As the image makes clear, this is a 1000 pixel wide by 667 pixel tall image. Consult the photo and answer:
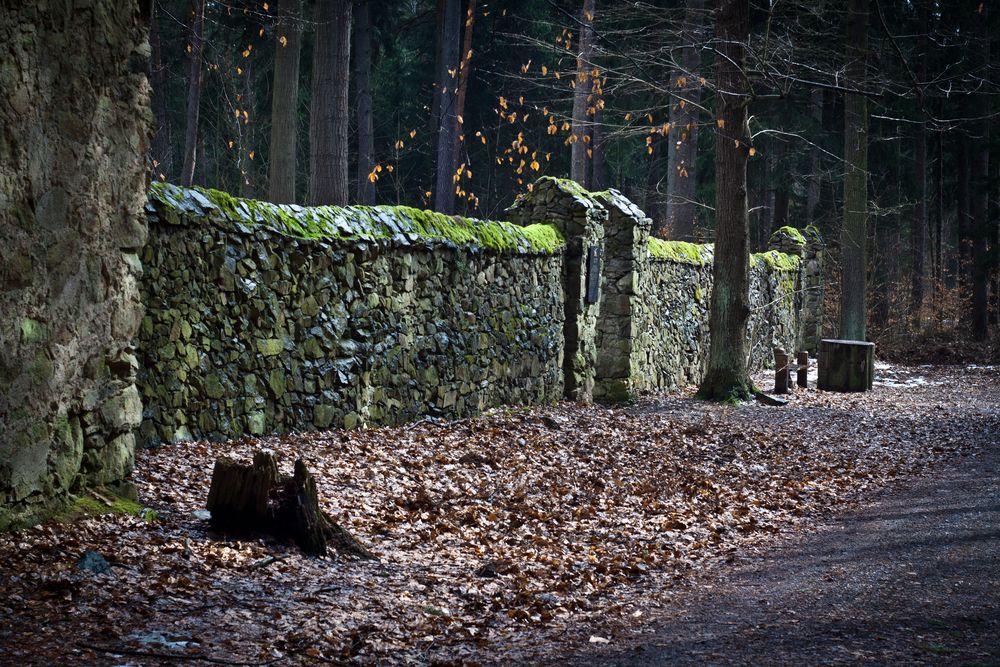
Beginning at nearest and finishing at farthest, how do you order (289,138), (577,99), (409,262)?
(409,262) < (289,138) < (577,99)

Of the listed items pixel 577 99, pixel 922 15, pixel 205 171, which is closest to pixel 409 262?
pixel 577 99

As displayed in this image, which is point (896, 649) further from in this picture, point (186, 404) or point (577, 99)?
point (577, 99)

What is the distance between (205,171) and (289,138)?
1659 cm

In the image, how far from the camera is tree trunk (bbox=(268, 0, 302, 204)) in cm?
1611

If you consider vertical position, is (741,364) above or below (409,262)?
below

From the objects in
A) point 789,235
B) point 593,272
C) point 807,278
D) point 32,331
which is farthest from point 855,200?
point 32,331

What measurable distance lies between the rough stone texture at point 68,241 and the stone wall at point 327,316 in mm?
1726

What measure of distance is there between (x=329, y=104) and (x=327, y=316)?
7390mm

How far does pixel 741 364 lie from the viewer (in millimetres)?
14125

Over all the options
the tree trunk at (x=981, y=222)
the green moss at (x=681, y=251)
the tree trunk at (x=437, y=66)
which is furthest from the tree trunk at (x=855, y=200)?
the tree trunk at (x=437, y=66)

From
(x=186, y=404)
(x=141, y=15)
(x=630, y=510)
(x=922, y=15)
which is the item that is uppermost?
(x=922, y=15)

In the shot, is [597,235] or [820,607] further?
[597,235]

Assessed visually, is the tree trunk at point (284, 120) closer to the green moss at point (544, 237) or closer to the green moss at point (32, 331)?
the green moss at point (544, 237)

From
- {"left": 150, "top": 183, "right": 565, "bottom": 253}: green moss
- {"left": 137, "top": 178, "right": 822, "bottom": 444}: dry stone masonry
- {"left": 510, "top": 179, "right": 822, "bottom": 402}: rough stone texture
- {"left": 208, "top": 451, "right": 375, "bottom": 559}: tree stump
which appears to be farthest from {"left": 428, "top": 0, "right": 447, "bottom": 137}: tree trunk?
{"left": 208, "top": 451, "right": 375, "bottom": 559}: tree stump
